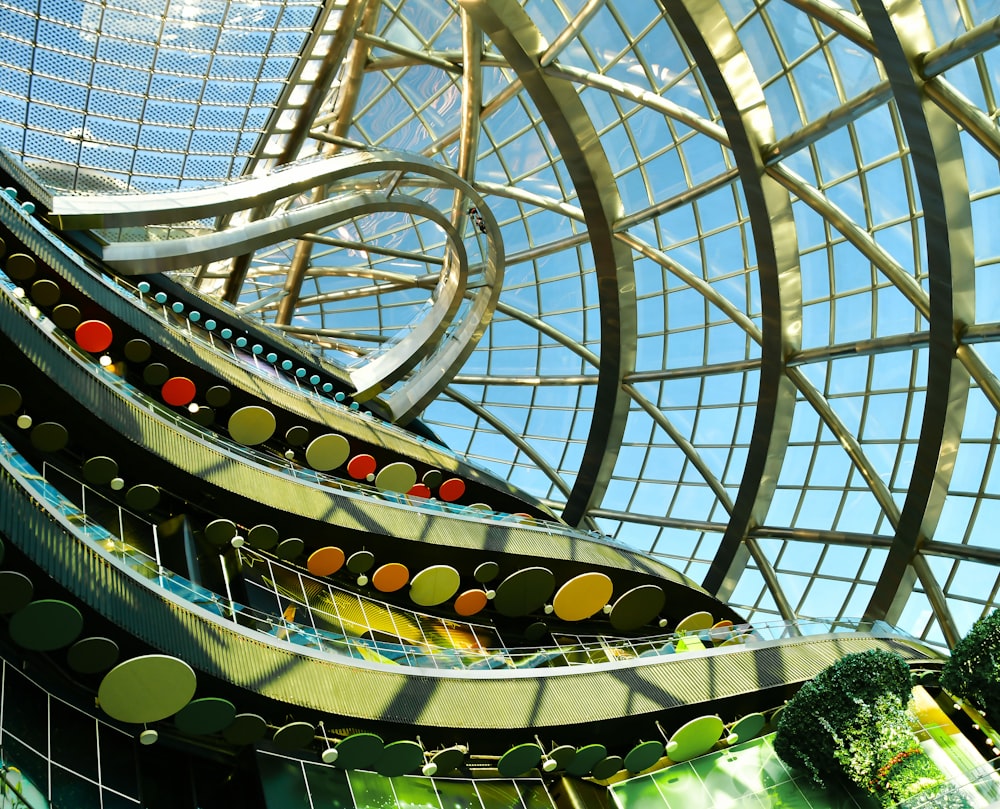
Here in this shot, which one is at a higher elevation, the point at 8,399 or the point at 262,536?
the point at 8,399

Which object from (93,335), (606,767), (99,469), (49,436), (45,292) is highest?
(45,292)

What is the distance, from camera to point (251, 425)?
23.2 metres

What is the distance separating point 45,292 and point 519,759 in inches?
585

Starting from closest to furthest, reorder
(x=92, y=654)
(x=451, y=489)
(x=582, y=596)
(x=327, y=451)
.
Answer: (x=92, y=654)
(x=582, y=596)
(x=327, y=451)
(x=451, y=489)

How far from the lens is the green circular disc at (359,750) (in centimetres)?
1484

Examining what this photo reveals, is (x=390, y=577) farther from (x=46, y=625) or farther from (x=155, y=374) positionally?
(x=46, y=625)

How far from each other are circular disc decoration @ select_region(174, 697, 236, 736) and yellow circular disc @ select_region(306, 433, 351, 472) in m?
11.0

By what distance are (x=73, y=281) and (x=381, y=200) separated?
29.9 feet

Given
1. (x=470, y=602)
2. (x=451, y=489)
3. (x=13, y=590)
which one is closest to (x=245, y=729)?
(x=13, y=590)

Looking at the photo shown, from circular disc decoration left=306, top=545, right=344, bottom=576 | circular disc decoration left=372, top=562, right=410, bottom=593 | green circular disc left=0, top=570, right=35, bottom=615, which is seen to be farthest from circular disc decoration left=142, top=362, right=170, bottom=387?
green circular disc left=0, top=570, right=35, bottom=615

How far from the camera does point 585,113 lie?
947 inches

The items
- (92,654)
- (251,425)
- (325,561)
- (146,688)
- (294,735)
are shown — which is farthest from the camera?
(251,425)

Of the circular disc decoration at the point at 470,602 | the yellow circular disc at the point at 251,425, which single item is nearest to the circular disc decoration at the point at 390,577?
the circular disc decoration at the point at 470,602

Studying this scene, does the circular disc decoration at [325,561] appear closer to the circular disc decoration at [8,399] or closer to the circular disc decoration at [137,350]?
the circular disc decoration at [137,350]
